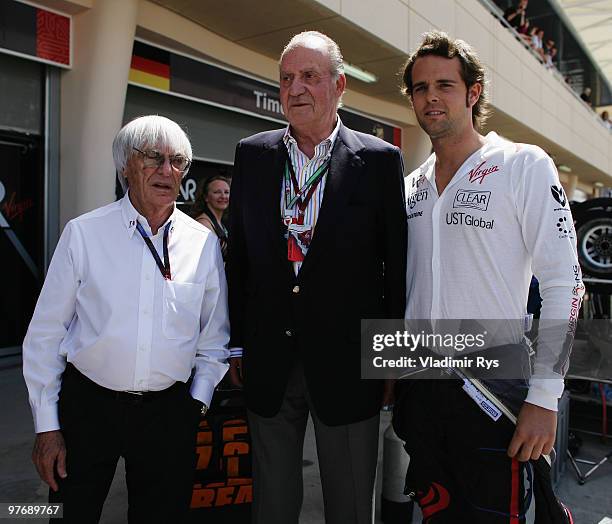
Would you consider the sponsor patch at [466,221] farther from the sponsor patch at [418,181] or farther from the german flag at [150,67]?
the german flag at [150,67]

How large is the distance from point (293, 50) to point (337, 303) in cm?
91

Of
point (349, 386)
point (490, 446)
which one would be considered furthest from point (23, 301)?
point (490, 446)

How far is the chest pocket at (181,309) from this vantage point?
5.65 feet

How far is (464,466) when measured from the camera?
1688 millimetres

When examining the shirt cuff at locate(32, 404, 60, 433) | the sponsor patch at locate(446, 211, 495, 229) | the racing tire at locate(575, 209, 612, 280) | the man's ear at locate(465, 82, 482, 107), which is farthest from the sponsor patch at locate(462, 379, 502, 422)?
the racing tire at locate(575, 209, 612, 280)

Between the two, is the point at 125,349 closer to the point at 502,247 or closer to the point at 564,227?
the point at 502,247

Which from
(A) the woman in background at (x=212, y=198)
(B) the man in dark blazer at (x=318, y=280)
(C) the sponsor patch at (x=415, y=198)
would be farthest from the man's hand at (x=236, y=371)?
(A) the woman in background at (x=212, y=198)

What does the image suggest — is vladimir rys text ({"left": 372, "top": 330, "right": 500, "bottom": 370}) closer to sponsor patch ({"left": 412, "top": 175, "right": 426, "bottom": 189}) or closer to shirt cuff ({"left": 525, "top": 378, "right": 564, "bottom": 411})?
shirt cuff ({"left": 525, "top": 378, "right": 564, "bottom": 411})

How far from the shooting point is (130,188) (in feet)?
5.87

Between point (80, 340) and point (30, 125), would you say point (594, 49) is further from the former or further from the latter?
point (80, 340)

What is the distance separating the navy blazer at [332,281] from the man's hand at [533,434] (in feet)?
1.66

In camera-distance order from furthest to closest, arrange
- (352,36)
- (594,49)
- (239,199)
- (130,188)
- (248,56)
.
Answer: (594,49) → (248,56) → (352,36) → (239,199) → (130,188)

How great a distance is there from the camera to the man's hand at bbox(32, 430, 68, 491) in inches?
64.2

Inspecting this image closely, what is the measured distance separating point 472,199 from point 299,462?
117 centimetres
